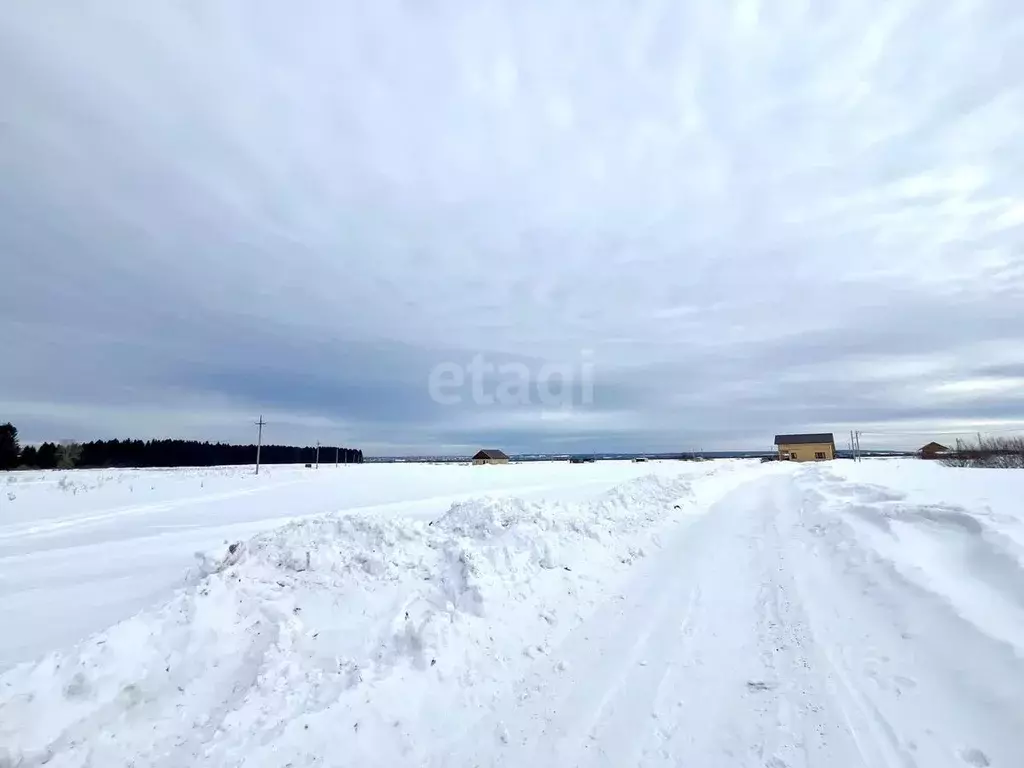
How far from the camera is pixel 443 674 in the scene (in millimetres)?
5723

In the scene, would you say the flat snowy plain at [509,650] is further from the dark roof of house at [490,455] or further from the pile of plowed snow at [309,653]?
the dark roof of house at [490,455]

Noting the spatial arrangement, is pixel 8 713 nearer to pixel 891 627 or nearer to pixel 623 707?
pixel 623 707

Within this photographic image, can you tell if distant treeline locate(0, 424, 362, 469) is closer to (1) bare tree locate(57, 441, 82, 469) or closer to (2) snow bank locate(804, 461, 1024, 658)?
(1) bare tree locate(57, 441, 82, 469)

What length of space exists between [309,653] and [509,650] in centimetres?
227

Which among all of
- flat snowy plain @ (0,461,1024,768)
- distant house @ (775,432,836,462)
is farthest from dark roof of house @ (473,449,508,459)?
flat snowy plain @ (0,461,1024,768)

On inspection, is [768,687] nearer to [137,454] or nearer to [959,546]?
[959,546]

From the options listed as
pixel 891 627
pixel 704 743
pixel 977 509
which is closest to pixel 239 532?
pixel 704 743

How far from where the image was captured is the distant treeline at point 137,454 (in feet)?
227

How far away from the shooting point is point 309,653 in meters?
5.97

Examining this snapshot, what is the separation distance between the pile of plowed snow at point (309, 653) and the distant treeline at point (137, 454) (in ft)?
264

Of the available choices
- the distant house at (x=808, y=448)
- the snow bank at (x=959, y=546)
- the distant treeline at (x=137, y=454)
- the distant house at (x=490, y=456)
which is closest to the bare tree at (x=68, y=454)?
the distant treeline at (x=137, y=454)

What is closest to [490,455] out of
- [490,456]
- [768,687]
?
[490,456]

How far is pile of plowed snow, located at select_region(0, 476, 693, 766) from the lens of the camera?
444cm

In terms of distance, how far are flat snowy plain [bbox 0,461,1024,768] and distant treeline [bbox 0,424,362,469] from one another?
79.3 m
